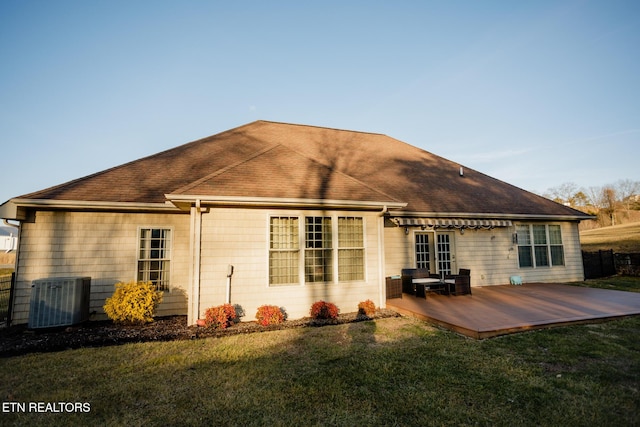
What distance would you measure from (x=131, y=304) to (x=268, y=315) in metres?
3.46

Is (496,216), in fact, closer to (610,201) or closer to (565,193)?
(610,201)

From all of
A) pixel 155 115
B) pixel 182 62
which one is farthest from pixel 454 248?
pixel 155 115

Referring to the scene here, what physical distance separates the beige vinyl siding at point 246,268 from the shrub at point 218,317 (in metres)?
0.41

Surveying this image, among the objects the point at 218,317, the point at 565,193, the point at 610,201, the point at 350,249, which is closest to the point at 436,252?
the point at 350,249

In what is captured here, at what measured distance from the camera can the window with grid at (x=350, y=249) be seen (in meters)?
8.44

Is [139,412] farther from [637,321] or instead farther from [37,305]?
[637,321]

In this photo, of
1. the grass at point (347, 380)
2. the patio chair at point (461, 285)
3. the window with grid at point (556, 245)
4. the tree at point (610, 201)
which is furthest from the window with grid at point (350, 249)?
the tree at point (610, 201)

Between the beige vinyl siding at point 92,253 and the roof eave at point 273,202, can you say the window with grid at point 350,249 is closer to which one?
the roof eave at point 273,202

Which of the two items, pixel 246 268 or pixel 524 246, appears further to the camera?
pixel 524 246

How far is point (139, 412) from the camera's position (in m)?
3.51

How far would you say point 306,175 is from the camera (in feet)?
28.7

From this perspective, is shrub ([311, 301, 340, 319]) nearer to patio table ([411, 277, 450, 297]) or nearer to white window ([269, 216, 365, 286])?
white window ([269, 216, 365, 286])

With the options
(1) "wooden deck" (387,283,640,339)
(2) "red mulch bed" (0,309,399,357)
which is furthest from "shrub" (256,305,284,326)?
(1) "wooden deck" (387,283,640,339)

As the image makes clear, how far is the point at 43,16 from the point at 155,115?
6.05m
